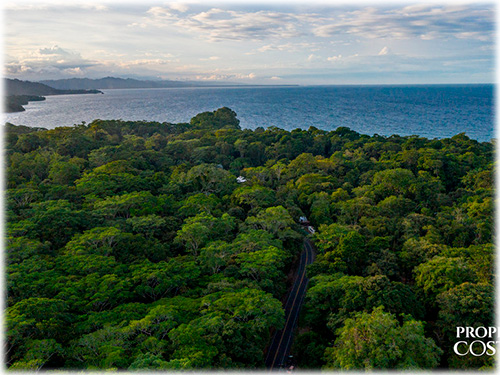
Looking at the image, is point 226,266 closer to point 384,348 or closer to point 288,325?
point 288,325

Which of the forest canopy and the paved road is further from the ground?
the forest canopy

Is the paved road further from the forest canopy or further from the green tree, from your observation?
the green tree

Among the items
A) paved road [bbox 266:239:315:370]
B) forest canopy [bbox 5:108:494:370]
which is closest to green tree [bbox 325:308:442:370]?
forest canopy [bbox 5:108:494:370]

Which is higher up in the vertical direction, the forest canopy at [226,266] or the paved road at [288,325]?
the forest canopy at [226,266]

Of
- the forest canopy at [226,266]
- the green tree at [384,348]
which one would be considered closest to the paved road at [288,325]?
the forest canopy at [226,266]

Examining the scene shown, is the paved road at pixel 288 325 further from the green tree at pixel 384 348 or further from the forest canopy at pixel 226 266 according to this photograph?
the green tree at pixel 384 348

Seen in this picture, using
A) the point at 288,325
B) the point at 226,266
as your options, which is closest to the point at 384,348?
the point at 288,325

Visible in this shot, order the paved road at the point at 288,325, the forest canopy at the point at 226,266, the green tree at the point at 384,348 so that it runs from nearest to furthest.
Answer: the green tree at the point at 384,348 → the forest canopy at the point at 226,266 → the paved road at the point at 288,325

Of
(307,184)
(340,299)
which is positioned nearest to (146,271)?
(340,299)
